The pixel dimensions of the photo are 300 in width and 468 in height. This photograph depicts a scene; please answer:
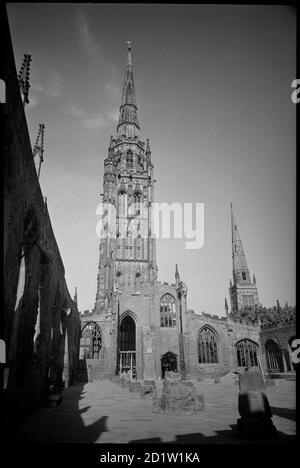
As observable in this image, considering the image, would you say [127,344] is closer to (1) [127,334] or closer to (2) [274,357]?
(1) [127,334]

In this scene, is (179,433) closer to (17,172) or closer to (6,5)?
(17,172)

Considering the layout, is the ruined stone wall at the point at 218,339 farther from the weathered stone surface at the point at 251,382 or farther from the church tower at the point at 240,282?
the church tower at the point at 240,282

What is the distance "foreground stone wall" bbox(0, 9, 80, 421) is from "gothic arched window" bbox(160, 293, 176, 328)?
933 inches

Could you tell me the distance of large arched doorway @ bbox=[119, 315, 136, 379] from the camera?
30984 mm

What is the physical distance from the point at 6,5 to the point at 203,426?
28.3 ft

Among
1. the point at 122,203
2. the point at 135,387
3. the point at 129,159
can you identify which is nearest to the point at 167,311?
the point at 135,387

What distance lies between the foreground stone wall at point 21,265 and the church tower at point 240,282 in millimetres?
59484

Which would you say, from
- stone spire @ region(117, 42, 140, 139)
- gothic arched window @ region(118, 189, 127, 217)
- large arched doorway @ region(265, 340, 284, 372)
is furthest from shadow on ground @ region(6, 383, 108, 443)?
stone spire @ region(117, 42, 140, 139)

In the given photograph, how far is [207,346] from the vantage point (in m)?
32.6

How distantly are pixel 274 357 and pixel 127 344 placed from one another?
16.7 metres

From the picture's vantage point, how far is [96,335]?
31266 mm

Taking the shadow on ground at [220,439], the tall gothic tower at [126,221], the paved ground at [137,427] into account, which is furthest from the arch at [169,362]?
the shadow on ground at [220,439]

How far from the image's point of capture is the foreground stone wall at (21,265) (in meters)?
5.50
